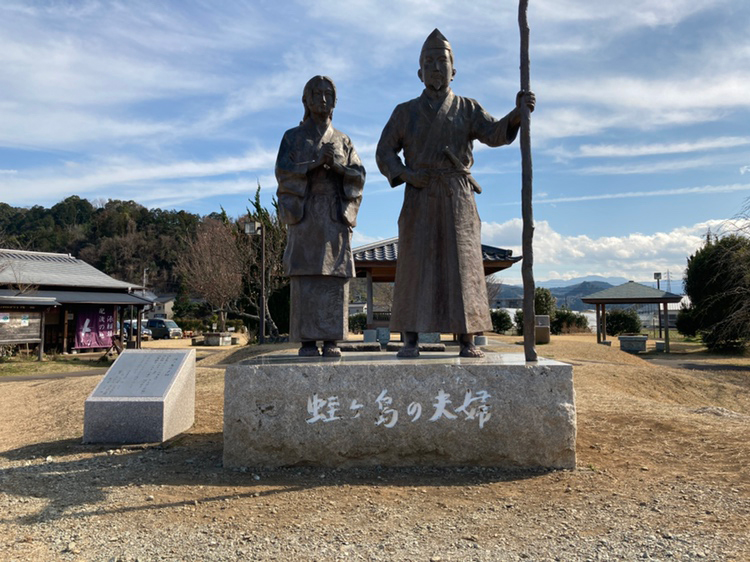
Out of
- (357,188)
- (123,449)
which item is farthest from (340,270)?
(123,449)

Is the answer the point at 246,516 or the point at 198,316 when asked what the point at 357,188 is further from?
the point at 198,316

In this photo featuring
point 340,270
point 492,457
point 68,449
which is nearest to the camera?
point 492,457

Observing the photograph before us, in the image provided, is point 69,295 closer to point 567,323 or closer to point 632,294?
point 632,294

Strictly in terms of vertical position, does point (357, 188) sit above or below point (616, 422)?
above

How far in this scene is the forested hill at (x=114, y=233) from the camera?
44219 mm

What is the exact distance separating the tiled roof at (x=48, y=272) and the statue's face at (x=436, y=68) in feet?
62.8

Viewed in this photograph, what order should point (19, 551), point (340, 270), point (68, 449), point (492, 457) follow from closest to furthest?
point (19, 551), point (492, 457), point (340, 270), point (68, 449)

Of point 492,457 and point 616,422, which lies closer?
point 492,457

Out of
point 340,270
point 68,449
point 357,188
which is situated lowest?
point 68,449

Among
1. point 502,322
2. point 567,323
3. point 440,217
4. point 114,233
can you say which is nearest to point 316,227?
point 440,217

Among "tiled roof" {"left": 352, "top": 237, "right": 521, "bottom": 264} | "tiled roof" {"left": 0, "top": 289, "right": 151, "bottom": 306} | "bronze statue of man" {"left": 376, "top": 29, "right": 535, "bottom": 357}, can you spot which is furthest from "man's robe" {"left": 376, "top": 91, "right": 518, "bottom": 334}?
"tiled roof" {"left": 0, "top": 289, "right": 151, "bottom": 306}

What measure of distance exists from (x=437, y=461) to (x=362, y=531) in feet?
4.18

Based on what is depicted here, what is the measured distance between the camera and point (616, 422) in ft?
19.9

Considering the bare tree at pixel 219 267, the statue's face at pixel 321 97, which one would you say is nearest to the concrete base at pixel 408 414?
the statue's face at pixel 321 97
